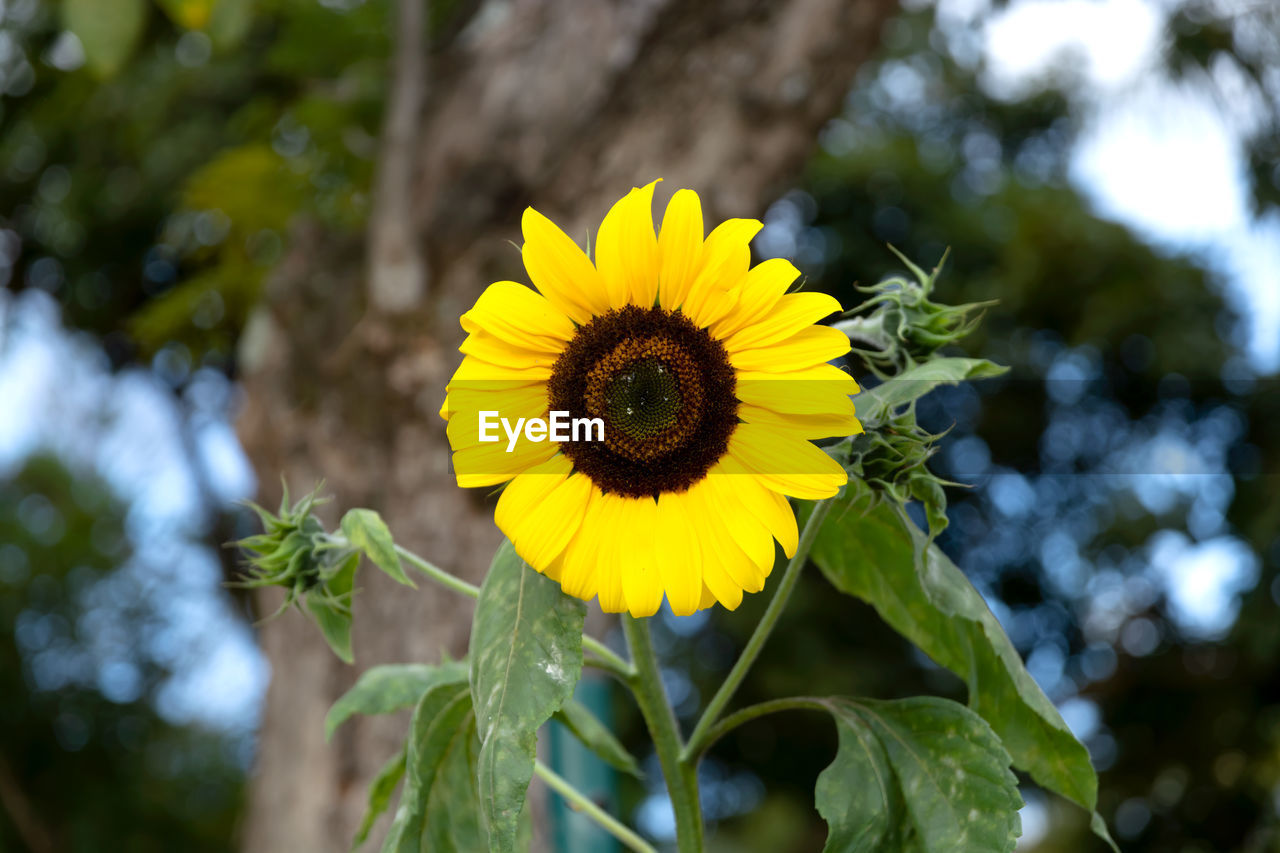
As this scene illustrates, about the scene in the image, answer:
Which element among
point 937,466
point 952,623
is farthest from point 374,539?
point 937,466

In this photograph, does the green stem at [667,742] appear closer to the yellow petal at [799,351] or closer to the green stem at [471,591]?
the green stem at [471,591]

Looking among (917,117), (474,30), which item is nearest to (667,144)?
(474,30)

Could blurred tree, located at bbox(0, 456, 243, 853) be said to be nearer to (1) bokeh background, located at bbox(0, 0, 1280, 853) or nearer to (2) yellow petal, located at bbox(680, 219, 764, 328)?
(1) bokeh background, located at bbox(0, 0, 1280, 853)

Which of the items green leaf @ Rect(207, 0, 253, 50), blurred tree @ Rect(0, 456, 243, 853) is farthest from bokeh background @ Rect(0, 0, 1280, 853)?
green leaf @ Rect(207, 0, 253, 50)

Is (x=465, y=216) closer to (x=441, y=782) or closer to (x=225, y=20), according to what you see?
(x=225, y=20)

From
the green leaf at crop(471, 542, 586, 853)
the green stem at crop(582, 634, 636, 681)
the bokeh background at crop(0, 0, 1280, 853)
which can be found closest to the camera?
the green leaf at crop(471, 542, 586, 853)

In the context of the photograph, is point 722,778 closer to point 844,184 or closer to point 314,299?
point 844,184
